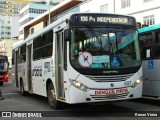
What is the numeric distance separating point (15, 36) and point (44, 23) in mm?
42413

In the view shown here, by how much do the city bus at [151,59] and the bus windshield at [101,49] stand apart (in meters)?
2.09

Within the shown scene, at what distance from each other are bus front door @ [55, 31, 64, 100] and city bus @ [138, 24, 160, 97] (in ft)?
11.8

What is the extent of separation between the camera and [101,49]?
31.4 feet

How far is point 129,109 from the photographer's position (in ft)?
35.5

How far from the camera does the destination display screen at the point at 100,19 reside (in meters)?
9.73

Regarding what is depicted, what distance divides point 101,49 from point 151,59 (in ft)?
10.6

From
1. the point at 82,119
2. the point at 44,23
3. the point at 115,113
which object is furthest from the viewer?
the point at 44,23

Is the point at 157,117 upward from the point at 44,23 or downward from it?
downward

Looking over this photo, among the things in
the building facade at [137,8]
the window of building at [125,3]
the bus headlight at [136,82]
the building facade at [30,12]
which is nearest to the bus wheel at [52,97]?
the bus headlight at [136,82]

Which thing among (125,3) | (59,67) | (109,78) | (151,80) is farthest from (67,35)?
(125,3)

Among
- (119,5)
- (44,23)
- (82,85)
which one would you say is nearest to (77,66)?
(82,85)

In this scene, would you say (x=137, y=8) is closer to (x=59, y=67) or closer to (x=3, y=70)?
(x=3, y=70)

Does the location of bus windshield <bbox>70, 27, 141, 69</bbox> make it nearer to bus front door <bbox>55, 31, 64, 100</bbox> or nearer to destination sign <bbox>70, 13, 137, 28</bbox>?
destination sign <bbox>70, 13, 137, 28</bbox>

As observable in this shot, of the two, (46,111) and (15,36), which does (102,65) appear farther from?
(15,36)
